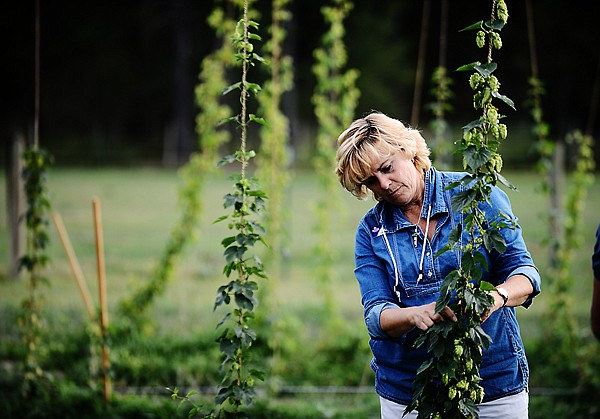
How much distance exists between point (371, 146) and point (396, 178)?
0.14 meters

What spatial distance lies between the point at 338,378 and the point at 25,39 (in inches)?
1027

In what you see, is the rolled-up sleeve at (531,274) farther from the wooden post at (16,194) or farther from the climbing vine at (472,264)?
the wooden post at (16,194)

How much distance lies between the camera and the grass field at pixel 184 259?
22.4 feet

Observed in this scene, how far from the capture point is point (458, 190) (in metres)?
2.51

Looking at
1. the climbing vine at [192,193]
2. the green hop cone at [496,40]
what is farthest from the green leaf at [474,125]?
the climbing vine at [192,193]

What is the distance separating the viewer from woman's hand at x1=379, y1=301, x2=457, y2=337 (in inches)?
90.2

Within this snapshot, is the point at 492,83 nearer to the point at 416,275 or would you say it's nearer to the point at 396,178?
the point at 396,178

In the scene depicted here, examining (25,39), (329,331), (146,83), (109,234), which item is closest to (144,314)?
(329,331)

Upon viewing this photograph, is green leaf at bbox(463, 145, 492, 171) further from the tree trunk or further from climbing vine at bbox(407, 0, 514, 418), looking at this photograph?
the tree trunk

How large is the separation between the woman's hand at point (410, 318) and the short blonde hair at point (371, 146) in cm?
48

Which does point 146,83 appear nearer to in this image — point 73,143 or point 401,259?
point 73,143

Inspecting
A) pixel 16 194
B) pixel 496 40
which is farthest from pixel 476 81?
pixel 16 194

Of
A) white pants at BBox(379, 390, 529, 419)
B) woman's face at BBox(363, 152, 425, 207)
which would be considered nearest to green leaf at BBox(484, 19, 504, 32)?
woman's face at BBox(363, 152, 425, 207)

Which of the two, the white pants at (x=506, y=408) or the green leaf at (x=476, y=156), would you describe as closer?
the green leaf at (x=476, y=156)
